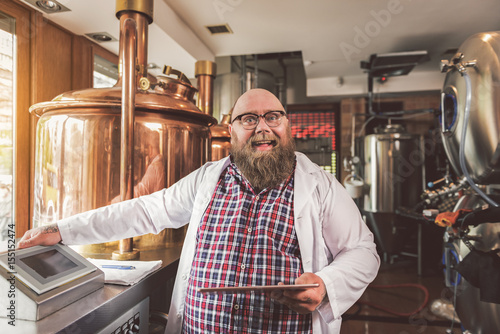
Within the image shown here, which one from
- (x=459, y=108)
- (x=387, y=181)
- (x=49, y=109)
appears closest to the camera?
(x=49, y=109)

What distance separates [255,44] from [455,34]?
2161mm

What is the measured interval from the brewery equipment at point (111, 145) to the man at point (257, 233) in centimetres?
14

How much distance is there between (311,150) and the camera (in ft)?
19.7

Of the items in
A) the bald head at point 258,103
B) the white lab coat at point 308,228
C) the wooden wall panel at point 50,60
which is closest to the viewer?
the white lab coat at point 308,228

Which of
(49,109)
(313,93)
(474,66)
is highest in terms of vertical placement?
(313,93)

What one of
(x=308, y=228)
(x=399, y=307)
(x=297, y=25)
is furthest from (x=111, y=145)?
(x=399, y=307)

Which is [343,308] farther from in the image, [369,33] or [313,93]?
[313,93]

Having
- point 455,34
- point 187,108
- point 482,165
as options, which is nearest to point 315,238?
point 187,108

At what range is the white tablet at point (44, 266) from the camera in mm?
917

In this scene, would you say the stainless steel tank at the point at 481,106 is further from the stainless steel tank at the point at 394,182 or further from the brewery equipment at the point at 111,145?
the stainless steel tank at the point at 394,182

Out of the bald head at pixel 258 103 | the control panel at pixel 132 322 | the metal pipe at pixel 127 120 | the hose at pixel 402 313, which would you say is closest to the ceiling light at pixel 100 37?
the metal pipe at pixel 127 120

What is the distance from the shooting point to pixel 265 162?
1.47 meters

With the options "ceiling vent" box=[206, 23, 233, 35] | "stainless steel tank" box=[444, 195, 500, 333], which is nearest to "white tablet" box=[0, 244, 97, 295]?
"stainless steel tank" box=[444, 195, 500, 333]

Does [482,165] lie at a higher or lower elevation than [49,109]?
lower
